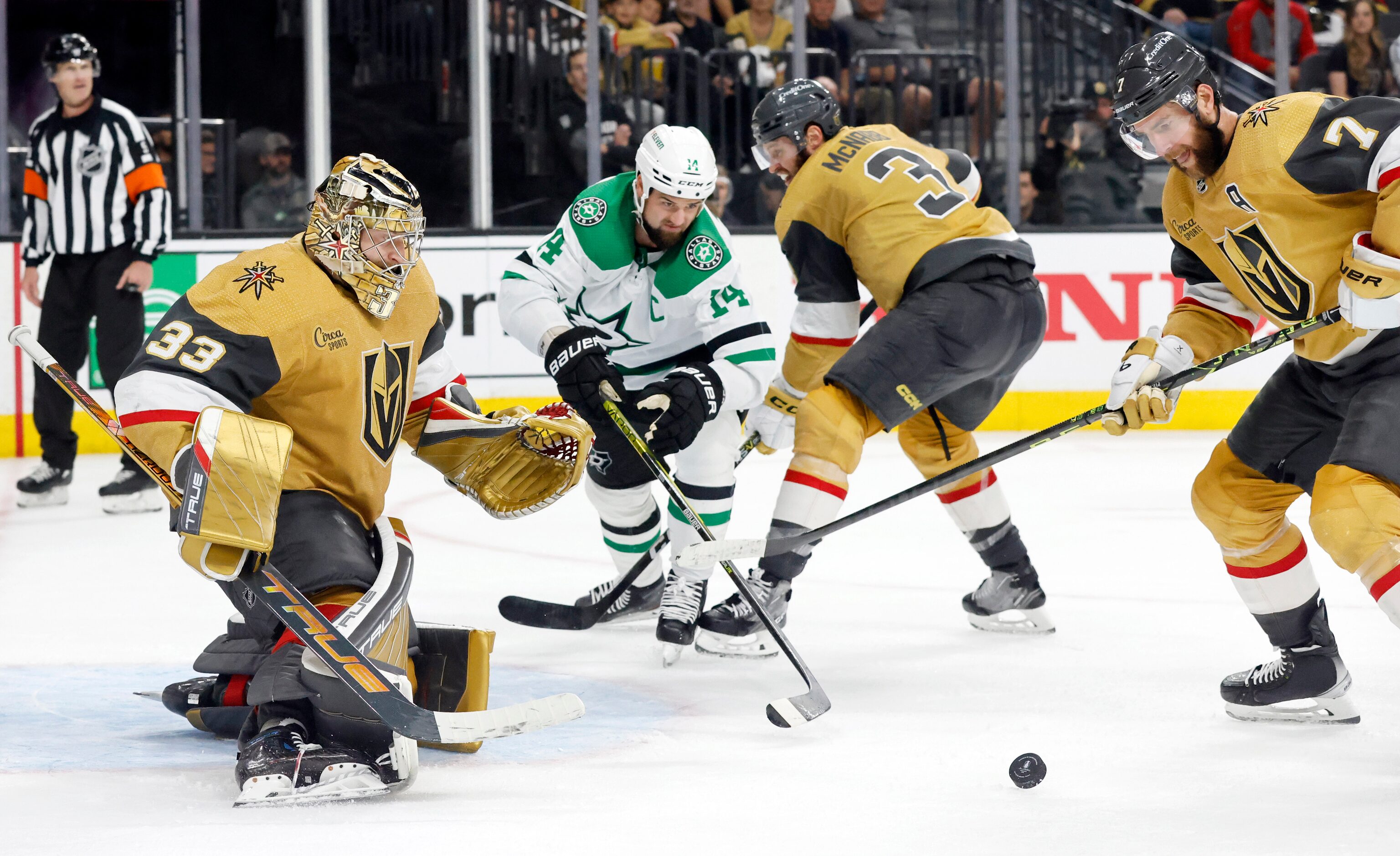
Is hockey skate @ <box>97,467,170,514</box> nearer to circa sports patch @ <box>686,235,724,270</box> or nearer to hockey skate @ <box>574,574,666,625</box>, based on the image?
hockey skate @ <box>574,574,666,625</box>

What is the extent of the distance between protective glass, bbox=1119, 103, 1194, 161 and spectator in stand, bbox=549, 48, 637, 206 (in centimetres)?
449

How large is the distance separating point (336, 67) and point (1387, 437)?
5.40 metres

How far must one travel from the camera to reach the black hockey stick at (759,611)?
8.05ft

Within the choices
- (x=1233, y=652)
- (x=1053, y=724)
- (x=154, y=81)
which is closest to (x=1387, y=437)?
(x=1053, y=724)

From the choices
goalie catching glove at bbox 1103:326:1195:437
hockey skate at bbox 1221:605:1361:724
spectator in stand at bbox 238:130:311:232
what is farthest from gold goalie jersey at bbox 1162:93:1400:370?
spectator in stand at bbox 238:130:311:232

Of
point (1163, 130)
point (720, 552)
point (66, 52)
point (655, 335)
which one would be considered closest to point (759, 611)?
point (720, 552)

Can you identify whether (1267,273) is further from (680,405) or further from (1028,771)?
(680,405)

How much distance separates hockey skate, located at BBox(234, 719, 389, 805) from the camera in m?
2.01

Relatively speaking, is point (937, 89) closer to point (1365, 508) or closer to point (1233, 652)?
point (1233, 652)

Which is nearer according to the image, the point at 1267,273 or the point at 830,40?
the point at 1267,273

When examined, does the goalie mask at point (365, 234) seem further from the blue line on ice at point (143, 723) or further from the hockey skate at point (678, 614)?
the hockey skate at point (678, 614)

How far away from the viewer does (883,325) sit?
292cm

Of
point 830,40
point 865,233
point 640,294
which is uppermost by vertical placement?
point 830,40

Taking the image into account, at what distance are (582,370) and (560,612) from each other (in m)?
0.56
